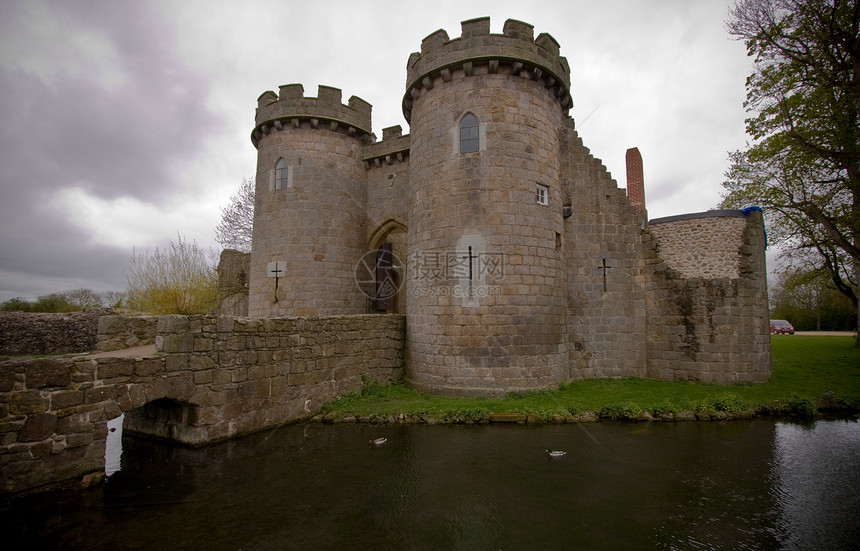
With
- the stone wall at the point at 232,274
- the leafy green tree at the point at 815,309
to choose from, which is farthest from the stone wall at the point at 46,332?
the leafy green tree at the point at 815,309

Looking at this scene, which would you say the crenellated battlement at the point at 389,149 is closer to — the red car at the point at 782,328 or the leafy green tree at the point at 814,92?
the leafy green tree at the point at 814,92

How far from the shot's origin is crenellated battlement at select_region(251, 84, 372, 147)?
14008 millimetres

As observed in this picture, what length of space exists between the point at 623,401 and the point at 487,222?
5160 millimetres

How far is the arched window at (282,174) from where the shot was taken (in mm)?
14234

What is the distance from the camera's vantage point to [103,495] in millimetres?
5102

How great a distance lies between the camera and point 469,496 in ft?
16.8

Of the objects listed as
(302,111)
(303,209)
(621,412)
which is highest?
(302,111)

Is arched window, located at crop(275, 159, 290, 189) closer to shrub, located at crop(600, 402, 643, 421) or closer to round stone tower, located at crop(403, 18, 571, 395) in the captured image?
round stone tower, located at crop(403, 18, 571, 395)

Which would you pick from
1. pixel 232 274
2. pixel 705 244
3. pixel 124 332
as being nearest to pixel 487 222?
pixel 705 244

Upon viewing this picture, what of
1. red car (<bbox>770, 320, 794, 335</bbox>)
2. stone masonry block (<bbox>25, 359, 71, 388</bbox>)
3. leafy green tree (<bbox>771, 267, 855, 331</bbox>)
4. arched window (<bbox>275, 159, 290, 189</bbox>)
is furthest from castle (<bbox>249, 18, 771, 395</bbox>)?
red car (<bbox>770, 320, 794, 335</bbox>)

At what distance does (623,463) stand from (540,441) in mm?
1428

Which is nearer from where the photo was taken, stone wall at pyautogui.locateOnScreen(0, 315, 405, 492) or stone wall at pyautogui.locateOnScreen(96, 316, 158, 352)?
stone wall at pyautogui.locateOnScreen(0, 315, 405, 492)

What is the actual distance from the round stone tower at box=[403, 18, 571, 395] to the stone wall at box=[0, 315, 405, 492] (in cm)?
194
